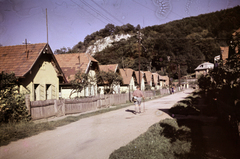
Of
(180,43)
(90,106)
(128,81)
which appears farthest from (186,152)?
(180,43)

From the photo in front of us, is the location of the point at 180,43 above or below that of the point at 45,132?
above

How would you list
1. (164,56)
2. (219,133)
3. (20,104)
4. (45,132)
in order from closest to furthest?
(219,133)
(45,132)
(20,104)
(164,56)

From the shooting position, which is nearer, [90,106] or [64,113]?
[64,113]

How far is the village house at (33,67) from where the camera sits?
14867mm

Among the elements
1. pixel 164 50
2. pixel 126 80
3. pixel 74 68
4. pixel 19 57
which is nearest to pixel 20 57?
pixel 19 57

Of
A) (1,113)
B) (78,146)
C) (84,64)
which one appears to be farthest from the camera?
(84,64)

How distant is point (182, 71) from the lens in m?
114

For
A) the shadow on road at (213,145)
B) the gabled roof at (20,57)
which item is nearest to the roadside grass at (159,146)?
the shadow on road at (213,145)

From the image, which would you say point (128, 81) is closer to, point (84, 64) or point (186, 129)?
point (84, 64)

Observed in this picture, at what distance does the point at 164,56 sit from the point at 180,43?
12.3m

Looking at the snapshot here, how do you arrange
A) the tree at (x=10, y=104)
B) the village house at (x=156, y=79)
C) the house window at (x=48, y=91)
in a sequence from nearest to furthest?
the tree at (x=10, y=104), the house window at (x=48, y=91), the village house at (x=156, y=79)

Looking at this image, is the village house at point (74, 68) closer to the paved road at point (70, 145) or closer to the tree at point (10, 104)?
the tree at point (10, 104)

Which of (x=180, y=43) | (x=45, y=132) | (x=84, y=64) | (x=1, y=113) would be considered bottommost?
(x=45, y=132)

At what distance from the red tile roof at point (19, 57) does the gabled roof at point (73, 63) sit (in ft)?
26.0
